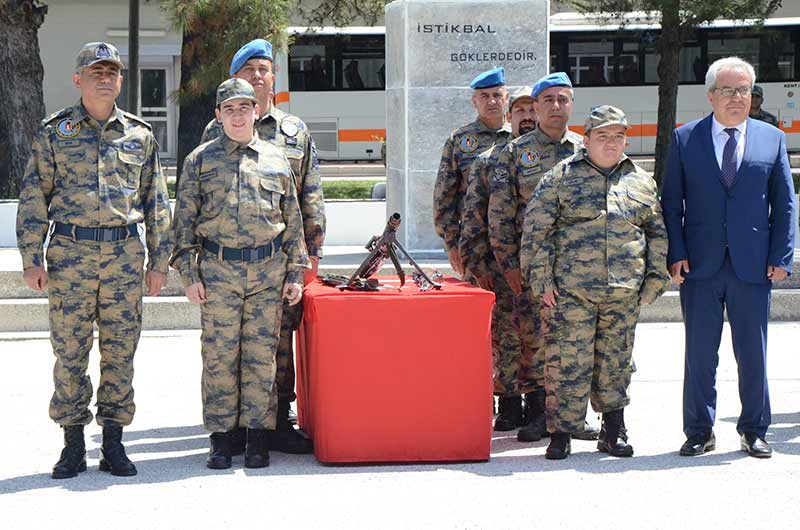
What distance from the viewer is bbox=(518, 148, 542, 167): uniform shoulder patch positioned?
6855mm

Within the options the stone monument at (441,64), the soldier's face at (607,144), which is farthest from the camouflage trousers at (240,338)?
the stone monument at (441,64)

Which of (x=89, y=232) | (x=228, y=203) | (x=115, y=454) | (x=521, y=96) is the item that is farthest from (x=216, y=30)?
(x=115, y=454)

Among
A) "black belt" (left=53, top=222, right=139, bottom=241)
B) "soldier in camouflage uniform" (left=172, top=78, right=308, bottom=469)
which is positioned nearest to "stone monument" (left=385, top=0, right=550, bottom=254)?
"soldier in camouflage uniform" (left=172, top=78, right=308, bottom=469)

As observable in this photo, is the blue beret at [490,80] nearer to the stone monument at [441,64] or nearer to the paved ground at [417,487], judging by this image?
the paved ground at [417,487]

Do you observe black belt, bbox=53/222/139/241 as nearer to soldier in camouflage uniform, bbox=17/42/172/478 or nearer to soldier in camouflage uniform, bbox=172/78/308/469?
soldier in camouflage uniform, bbox=17/42/172/478

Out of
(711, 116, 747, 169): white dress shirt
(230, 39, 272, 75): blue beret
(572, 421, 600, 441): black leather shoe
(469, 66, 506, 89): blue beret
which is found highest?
(230, 39, 272, 75): blue beret

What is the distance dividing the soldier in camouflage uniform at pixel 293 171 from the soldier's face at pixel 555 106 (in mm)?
1235

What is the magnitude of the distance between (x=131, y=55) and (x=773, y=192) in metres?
15.1

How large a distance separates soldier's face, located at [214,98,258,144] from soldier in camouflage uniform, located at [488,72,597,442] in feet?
4.81

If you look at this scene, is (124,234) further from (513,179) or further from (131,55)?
(131,55)

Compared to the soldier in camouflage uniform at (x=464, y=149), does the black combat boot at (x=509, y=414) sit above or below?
below

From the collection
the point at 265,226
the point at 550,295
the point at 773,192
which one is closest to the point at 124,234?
the point at 265,226

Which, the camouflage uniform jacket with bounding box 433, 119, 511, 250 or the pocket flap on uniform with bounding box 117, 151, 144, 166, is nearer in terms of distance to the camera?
the pocket flap on uniform with bounding box 117, 151, 144, 166

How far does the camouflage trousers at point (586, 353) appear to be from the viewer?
632 centimetres
